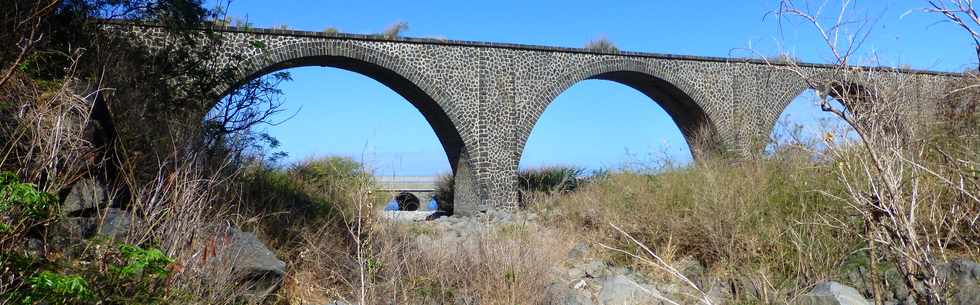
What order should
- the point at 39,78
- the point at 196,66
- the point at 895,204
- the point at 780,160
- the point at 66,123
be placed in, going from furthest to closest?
1. the point at 196,66
2. the point at 780,160
3. the point at 39,78
4. the point at 66,123
5. the point at 895,204

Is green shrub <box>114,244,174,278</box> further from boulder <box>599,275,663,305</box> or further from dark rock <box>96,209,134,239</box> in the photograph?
boulder <box>599,275,663,305</box>

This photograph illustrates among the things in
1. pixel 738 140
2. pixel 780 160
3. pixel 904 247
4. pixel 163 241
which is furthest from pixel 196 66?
pixel 738 140

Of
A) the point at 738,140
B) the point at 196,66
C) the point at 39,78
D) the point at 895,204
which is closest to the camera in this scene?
the point at 895,204

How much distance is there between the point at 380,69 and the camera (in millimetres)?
12258

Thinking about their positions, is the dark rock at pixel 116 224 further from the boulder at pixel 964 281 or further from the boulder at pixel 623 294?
the boulder at pixel 964 281

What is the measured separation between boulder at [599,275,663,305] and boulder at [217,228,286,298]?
1.77 m

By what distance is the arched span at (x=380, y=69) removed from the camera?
11039 mm

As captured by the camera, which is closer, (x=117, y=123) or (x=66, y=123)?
(x=66, y=123)

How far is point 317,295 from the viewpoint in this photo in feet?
13.7

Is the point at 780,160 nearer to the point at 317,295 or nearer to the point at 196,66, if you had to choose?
the point at 317,295

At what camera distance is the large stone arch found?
436 inches

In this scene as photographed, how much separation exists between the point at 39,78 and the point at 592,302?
326cm

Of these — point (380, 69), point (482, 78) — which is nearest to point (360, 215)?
point (380, 69)

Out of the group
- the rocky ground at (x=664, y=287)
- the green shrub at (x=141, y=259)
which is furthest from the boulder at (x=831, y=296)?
the green shrub at (x=141, y=259)
